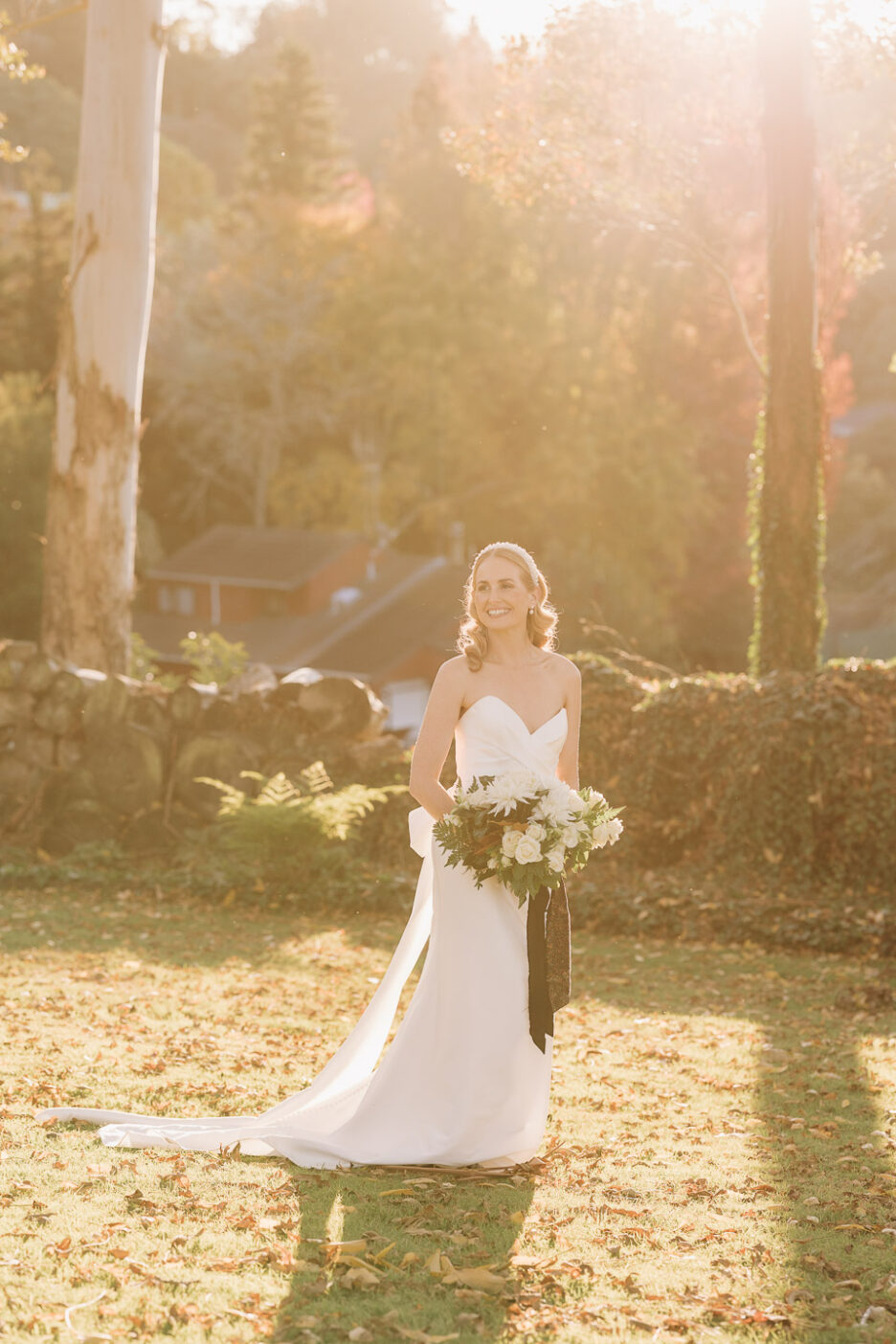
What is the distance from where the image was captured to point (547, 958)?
561 centimetres

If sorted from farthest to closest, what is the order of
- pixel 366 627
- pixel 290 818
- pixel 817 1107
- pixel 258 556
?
pixel 258 556
pixel 366 627
pixel 290 818
pixel 817 1107

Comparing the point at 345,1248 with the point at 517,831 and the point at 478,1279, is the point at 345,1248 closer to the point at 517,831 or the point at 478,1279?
the point at 478,1279

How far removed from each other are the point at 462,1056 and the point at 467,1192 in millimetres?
487

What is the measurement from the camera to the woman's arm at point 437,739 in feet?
18.3

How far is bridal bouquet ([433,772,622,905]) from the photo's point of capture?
209 inches

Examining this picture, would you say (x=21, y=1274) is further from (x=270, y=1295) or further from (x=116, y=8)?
(x=116, y=8)

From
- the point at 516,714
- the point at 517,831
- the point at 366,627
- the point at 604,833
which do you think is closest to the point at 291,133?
the point at 366,627

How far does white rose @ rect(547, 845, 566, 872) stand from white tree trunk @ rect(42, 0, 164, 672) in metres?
10.0

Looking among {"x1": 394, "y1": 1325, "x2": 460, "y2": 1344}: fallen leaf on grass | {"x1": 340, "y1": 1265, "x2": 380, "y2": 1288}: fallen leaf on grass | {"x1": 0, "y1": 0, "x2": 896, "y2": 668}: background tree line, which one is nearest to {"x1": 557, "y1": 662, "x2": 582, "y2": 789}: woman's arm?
{"x1": 340, "y1": 1265, "x2": 380, "y2": 1288}: fallen leaf on grass

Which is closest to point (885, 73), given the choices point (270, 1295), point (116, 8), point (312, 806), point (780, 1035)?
point (116, 8)

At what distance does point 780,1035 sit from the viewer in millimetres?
8359

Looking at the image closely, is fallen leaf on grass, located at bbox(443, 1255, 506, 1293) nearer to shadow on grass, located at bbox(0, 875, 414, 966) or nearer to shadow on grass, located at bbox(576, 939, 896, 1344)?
shadow on grass, located at bbox(576, 939, 896, 1344)

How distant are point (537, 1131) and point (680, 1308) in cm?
133

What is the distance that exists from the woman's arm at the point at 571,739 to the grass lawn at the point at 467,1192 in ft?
4.95
